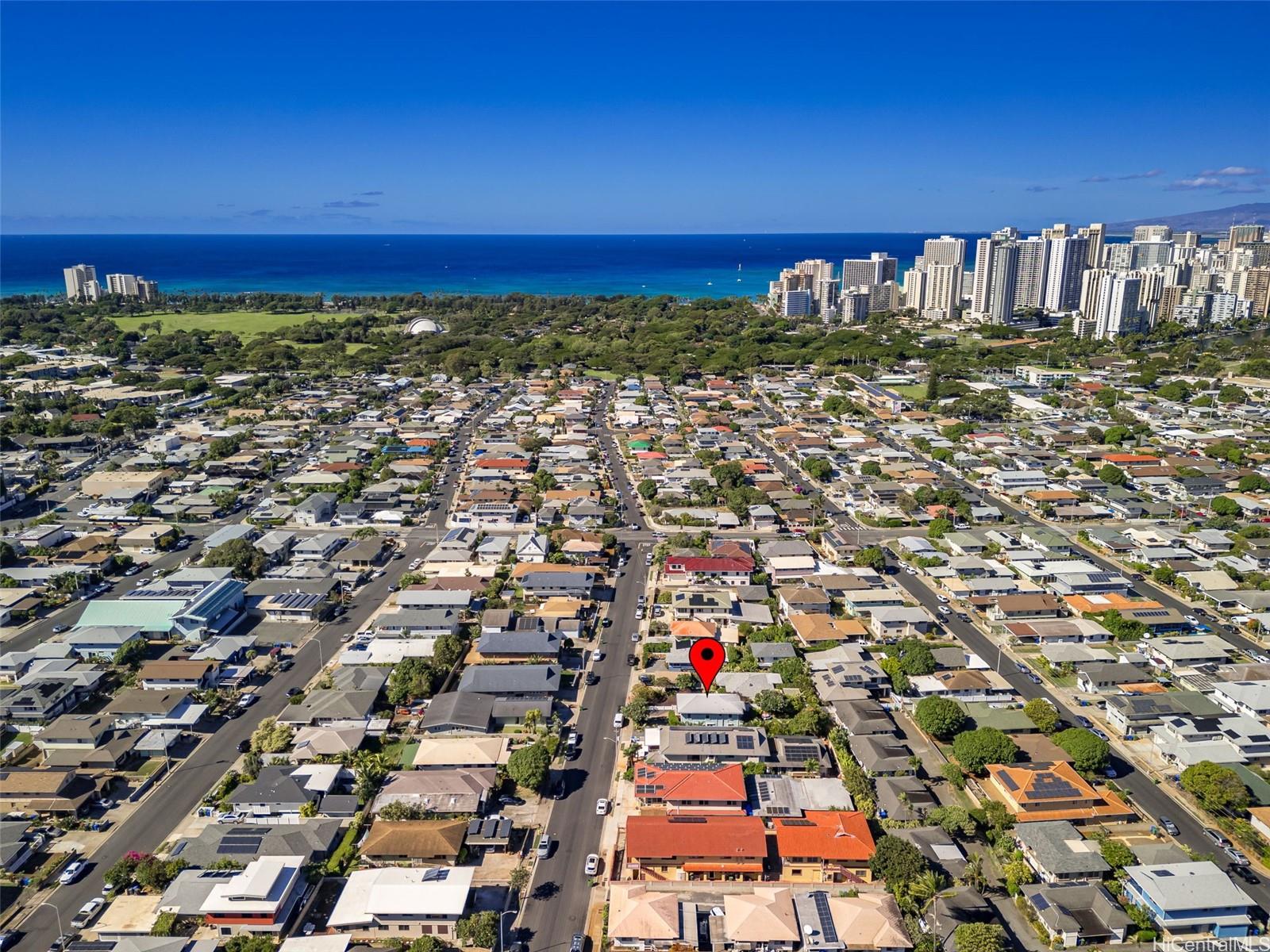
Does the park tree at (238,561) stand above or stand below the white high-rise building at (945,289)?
below

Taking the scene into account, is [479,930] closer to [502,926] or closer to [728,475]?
[502,926]

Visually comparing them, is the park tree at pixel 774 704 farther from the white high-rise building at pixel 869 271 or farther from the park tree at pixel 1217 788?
the white high-rise building at pixel 869 271

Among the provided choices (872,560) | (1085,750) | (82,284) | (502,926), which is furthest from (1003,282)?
(82,284)

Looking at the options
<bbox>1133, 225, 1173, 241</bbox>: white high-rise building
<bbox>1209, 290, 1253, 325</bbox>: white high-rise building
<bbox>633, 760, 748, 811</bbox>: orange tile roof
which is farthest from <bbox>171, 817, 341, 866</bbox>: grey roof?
<bbox>1133, 225, 1173, 241</bbox>: white high-rise building

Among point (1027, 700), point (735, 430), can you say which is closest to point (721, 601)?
point (1027, 700)

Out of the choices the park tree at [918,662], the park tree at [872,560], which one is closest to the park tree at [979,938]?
the park tree at [918,662]

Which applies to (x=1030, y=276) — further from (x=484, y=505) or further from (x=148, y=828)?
(x=148, y=828)

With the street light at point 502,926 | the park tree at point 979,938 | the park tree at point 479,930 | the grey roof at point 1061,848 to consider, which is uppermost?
the park tree at point 979,938

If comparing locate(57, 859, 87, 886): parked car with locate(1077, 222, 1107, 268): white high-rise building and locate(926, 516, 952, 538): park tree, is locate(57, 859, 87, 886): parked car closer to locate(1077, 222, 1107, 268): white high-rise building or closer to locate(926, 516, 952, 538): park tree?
locate(926, 516, 952, 538): park tree
